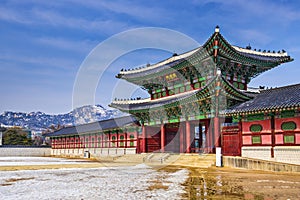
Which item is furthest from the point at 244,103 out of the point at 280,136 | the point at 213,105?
the point at 280,136

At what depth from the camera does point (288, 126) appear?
A: 66.0ft

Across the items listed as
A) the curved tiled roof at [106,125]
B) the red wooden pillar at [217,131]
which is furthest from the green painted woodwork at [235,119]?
the curved tiled roof at [106,125]

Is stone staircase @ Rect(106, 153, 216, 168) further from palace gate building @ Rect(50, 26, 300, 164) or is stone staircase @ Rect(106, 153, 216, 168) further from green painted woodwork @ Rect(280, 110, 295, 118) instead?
green painted woodwork @ Rect(280, 110, 295, 118)

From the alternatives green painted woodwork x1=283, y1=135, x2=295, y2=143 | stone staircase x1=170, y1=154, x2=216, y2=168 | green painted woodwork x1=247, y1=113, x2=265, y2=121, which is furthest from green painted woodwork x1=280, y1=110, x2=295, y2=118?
stone staircase x1=170, y1=154, x2=216, y2=168

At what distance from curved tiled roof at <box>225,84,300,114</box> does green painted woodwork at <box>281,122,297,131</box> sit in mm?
1494

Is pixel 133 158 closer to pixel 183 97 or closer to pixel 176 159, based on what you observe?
pixel 176 159

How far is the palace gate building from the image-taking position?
21.0 m

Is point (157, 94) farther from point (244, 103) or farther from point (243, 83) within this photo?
point (244, 103)

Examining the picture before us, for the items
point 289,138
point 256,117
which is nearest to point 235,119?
point 256,117

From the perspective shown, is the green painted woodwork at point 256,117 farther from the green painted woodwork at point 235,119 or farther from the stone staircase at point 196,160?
the stone staircase at point 196,160

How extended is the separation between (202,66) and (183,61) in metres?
1.99

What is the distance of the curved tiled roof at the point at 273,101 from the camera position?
19.5 m

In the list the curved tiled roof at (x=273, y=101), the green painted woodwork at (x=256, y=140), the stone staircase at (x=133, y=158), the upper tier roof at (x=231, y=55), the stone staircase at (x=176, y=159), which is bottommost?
the stone staircase at (x=133, y=158)

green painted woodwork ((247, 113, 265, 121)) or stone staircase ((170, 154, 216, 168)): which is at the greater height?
green painted woodwork ((247, 113, 265, 121))
